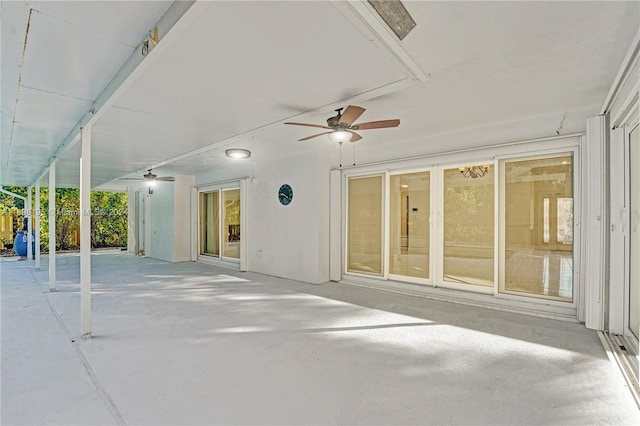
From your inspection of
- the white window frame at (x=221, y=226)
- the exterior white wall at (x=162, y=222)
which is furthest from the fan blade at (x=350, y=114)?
the exterior white wall at (x=162, y=222)

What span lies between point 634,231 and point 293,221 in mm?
4649

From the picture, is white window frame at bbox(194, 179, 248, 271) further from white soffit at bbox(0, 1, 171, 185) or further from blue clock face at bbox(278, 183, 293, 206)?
white soffit at bbox(0, 1, 171, 185)

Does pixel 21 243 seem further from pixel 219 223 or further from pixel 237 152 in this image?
pixel 237 152

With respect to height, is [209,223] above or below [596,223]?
below

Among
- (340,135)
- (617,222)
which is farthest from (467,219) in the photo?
(340,135)

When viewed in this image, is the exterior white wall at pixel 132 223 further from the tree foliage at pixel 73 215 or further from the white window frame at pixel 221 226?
the white window frame at pixel 221 226

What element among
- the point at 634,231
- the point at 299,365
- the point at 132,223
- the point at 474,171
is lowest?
the point at 299,365

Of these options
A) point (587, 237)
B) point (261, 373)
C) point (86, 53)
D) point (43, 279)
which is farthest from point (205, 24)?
point (43, 279)

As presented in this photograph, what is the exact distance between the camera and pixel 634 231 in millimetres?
2908

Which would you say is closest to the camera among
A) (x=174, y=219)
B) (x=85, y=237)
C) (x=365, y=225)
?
(x=85, y=237)

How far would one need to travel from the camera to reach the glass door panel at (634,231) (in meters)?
2.87

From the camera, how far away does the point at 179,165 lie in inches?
262

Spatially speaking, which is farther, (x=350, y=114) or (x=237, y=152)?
(x=237, y=152)

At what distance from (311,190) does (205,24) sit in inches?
153
